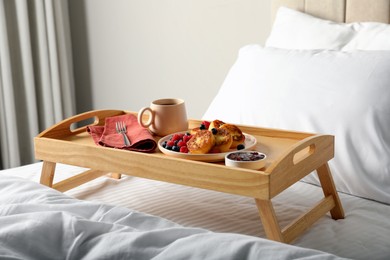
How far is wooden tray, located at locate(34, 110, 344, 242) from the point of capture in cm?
150

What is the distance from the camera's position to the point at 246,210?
178 centimetres

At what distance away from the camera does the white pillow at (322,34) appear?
2049 mm

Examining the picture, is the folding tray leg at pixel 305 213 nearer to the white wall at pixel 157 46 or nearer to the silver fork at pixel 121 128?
the silver fork at pixel 121 128

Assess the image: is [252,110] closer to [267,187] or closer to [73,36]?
[267,187]

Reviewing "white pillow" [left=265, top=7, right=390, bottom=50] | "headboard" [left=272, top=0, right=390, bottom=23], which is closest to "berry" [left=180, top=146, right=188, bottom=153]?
"white pillow" [left=265, top=7, right=390, bottom=50]

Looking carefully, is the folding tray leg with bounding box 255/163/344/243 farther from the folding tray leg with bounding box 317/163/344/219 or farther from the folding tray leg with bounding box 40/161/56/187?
the folding tray leg with bounding box 40/161/56/187

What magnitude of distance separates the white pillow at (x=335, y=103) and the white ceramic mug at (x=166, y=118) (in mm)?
205

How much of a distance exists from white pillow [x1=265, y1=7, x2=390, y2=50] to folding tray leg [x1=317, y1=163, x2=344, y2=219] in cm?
50

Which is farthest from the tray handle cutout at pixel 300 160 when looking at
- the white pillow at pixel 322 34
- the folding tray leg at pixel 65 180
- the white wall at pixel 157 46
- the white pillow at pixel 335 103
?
the white wall at pixel 157 46

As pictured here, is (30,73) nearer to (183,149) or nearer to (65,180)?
(65,180)

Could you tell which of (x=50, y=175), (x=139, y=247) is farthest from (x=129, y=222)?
(x=50, y=175)

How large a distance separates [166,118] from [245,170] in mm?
481

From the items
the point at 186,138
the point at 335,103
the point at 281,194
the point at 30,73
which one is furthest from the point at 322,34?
the point at 30,73

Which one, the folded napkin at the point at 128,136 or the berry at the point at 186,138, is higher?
the berry at the point at 186,138
